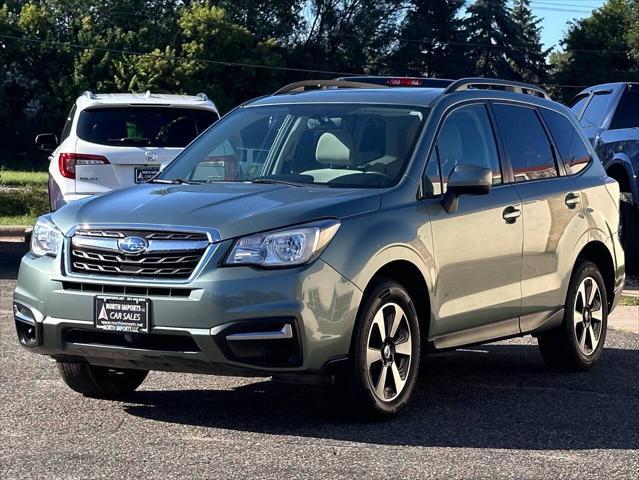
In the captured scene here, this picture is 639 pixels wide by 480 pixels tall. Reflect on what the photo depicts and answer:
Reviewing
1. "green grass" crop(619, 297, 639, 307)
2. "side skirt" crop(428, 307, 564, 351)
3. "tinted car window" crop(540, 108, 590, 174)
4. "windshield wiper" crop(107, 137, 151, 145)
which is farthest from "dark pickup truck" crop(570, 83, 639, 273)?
"side skirt" crop(428, 307, 564, 351)

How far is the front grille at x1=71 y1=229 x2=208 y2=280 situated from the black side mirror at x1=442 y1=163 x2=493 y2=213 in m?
1.52

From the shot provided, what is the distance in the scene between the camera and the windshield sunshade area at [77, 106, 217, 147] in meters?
14.0

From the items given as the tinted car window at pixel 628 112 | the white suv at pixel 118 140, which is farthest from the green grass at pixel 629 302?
the white suv at pixel 118 140

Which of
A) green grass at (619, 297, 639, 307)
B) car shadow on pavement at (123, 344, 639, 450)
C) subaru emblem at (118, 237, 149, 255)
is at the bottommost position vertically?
green grass at (619, 297, 639, 307)

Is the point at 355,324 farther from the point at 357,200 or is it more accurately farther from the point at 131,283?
the point at 131,283

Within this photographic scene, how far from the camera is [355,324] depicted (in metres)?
6.45

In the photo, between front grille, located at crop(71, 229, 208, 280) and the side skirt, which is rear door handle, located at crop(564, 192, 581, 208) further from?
front grille, located at crop(71, 229, 208, 280)

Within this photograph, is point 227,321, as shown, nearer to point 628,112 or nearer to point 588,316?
point 588,316

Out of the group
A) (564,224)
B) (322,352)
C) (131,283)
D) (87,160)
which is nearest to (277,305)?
(322,352)

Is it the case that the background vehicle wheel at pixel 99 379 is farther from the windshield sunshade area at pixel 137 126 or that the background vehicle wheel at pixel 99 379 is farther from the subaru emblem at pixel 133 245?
the windshield sunshade area at pixel 137 126

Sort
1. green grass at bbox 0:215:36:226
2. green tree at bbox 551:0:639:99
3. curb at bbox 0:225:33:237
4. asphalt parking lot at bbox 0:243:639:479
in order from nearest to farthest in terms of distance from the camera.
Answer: asphalt parking lot at bbox 0:243:639:479, curb at bbox 0:225:33:237, green grass at bbox 0:215:36:226, green tree at bbox 551:0:639:99

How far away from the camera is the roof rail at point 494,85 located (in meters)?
7.82

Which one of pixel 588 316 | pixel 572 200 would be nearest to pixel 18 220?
pixel 588 316

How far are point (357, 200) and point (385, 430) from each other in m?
1.13
